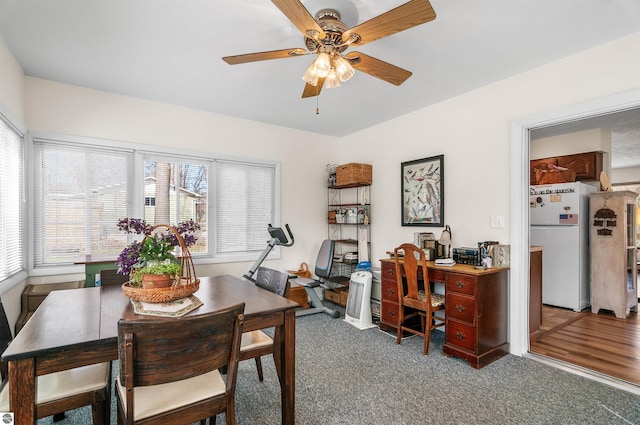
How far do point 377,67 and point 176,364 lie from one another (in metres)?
2.10

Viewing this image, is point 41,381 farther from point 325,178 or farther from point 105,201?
point 325,178

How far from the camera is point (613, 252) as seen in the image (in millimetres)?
4266

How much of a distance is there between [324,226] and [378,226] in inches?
38.1

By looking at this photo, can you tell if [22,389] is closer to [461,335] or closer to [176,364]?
[176,364]

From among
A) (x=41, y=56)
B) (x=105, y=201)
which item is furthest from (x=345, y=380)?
(x=41, y=56)

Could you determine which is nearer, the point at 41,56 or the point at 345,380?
the point at 345,380

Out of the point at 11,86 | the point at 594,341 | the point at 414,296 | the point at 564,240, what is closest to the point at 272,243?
the point at 414,296

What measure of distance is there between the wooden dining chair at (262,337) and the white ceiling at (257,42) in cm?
180

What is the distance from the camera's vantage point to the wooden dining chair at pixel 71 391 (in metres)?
1.41

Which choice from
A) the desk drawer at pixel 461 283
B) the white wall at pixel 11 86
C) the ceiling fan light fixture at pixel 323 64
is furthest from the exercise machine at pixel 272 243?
the white wall at pixel 11 86

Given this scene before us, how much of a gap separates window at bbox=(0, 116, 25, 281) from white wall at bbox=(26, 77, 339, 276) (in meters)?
0.41

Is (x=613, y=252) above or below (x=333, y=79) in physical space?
below

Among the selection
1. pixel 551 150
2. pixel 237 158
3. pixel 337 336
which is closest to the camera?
pixel 337 336

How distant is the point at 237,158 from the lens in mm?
4352
